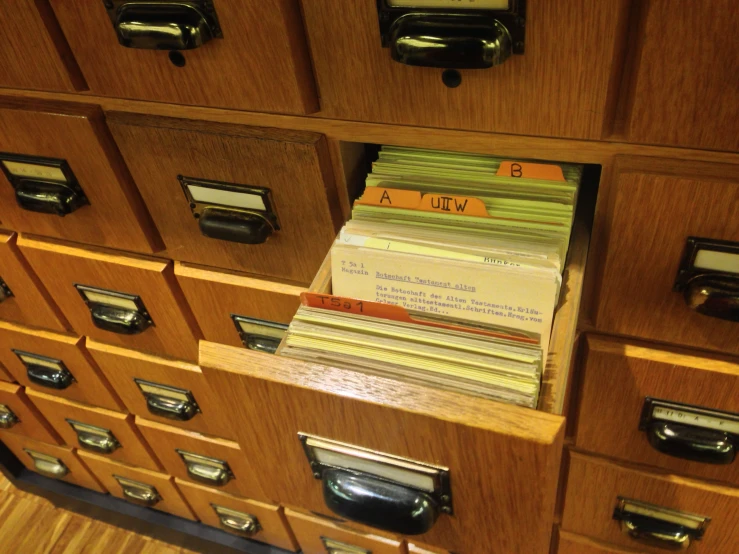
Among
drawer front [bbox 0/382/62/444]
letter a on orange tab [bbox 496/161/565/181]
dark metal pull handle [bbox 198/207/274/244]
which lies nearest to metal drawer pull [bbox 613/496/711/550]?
letter a on orange tab [bbox 496/161/565/181]

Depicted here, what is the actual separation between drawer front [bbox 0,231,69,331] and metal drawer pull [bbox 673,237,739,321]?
0.87 metres

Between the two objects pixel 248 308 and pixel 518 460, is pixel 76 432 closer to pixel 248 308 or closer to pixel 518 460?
pixel 248 308

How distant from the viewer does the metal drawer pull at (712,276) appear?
19.1 inches

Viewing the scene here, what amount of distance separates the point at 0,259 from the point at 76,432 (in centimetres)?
46

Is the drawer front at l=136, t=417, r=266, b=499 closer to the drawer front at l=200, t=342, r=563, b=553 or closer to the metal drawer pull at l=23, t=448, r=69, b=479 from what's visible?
the metal drawer pull at l=23, t=448, r=69, b=479

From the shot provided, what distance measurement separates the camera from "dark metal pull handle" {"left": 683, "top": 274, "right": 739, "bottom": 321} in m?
0.49

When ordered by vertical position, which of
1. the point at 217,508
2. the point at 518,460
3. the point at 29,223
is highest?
the point at 29,223

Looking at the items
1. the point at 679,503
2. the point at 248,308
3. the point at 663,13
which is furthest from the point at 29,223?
the point at 679,503

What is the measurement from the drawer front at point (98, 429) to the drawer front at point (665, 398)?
2.73ft

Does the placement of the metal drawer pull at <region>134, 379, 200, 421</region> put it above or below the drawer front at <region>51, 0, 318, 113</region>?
below

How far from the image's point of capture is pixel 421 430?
0.43m

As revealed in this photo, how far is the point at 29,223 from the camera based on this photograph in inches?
32.5

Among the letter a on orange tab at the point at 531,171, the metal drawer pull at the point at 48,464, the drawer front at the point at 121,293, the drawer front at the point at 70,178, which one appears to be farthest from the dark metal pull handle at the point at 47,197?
the metal drawer pull at the point at 48,464

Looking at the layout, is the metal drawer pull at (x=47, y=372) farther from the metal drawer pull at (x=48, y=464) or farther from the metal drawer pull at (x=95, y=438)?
the metal drawer pull at (x=48, y=464)
